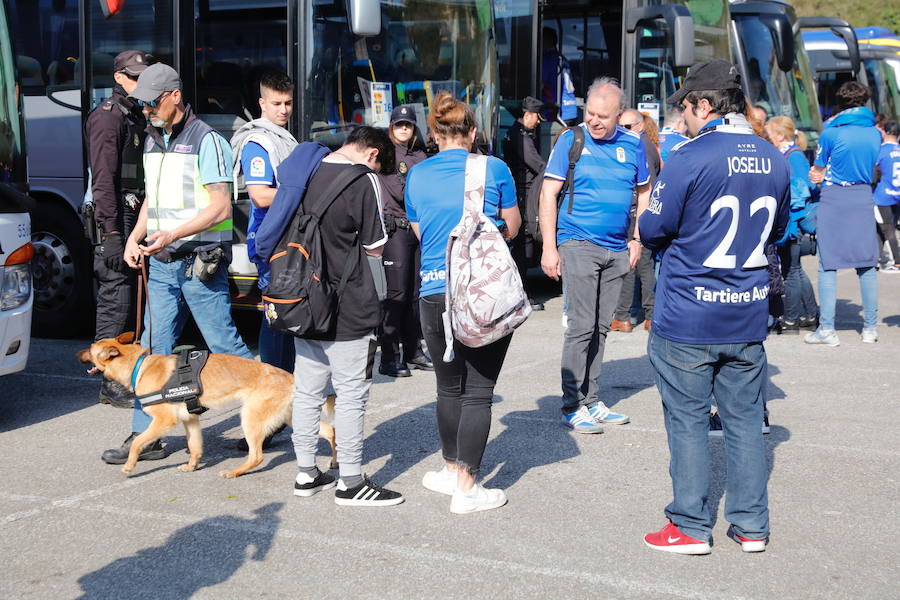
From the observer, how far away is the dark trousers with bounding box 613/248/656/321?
961cm

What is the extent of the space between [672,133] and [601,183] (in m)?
3.09

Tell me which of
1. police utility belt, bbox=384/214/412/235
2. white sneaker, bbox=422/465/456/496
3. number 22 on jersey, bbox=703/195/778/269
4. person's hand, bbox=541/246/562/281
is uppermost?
number 22 on jersey, bbox=703/195/778/269

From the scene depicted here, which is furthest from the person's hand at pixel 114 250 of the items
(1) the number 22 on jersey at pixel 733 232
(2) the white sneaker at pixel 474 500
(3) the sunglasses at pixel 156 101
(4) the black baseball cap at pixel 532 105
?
(4) the black baseball cap at pixel 532 105

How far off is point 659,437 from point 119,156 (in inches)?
132

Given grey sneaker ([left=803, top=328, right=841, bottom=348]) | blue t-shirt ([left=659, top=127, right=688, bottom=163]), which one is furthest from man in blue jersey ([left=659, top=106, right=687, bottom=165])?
grey sneaker ([left=803, top=328, right=841, bottom=348])

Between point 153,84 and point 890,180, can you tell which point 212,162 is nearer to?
point 153,84

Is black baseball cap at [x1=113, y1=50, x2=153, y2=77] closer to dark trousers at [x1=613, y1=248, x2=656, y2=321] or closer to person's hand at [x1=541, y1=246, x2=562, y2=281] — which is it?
person's hand at [x1=541, y1=246, x2=562, y2=281]

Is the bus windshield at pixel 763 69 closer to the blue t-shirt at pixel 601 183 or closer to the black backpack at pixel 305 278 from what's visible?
the blue t-shirt at pixel 601 183

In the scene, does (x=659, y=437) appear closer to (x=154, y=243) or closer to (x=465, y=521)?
(x=465, y=521)

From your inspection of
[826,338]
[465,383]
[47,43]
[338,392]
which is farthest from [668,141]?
[47,43]

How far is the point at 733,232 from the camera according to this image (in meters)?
4.11

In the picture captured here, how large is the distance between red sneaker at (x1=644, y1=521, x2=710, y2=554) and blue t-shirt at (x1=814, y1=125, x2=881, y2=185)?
5.54m

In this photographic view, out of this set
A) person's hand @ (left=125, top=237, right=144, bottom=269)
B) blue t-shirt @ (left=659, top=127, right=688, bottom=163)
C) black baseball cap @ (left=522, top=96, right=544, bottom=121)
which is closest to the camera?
person's hand @ (left=125, top=237, right=144, bottom=269)

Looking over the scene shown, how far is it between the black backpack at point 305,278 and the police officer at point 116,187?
5.04 ft
